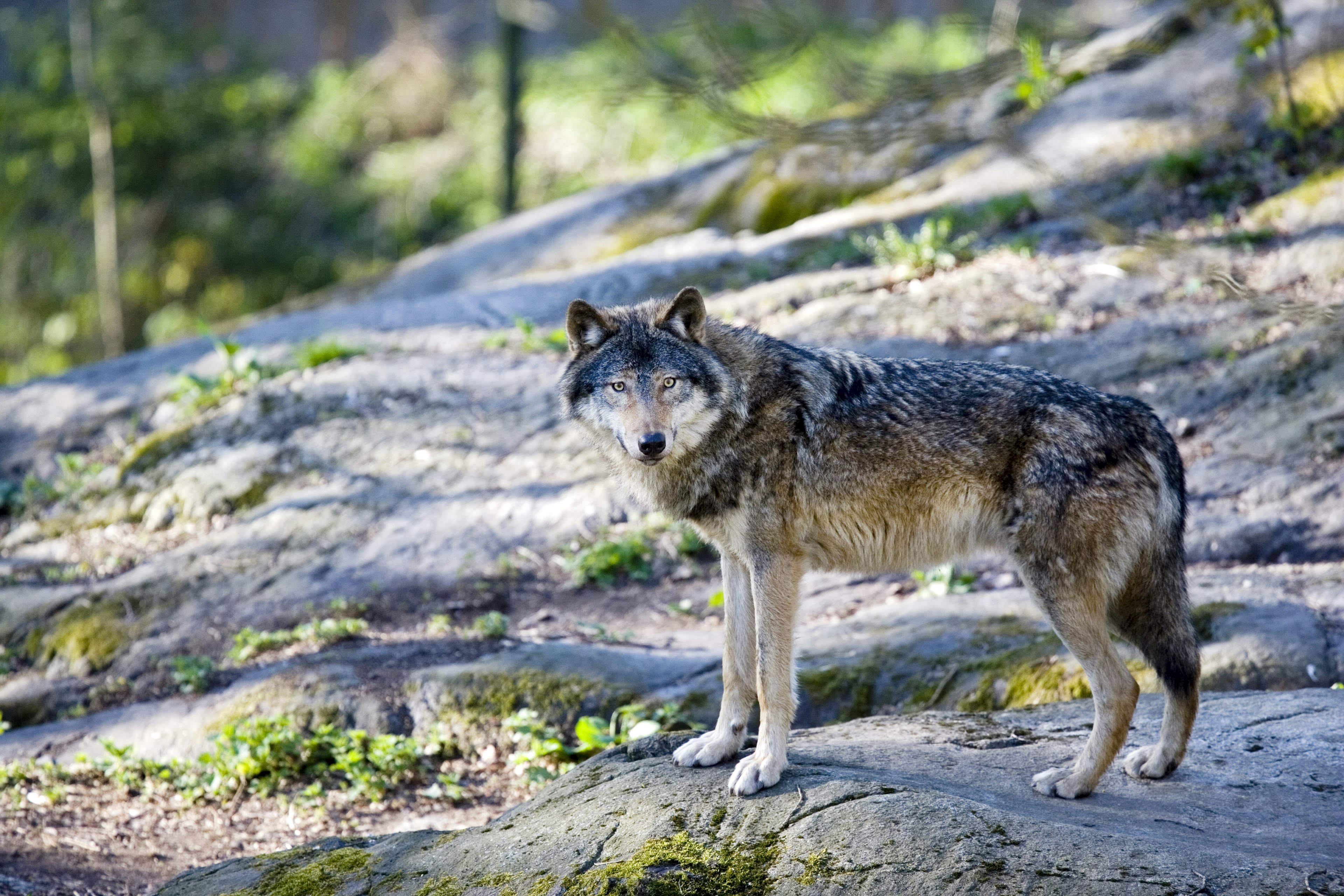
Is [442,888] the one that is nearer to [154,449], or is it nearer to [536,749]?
[536,749]

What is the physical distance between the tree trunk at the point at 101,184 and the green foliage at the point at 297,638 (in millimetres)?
14603

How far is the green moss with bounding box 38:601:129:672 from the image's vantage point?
8195 millimetres

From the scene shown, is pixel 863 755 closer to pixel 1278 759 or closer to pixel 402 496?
pixel 1278 759

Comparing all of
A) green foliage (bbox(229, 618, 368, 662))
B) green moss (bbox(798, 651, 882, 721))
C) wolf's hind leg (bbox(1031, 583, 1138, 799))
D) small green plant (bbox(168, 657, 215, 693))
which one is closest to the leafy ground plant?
small green plant (bbox(168, 657, 215, 693))

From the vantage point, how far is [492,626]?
772cm

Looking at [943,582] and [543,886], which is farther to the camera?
[943,582]

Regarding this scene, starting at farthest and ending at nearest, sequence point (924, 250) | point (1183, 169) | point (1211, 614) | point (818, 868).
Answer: point (1183, 169) < point (924, 250) < point (1211, 614) < point (818, 868)

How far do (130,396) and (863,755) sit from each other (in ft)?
33.9

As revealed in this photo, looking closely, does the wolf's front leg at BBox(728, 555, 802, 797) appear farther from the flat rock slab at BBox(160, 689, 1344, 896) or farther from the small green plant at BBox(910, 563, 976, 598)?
the small green plant at BBox(910, 563, 976, 598)

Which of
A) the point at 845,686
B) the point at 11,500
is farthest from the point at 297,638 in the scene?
the point at 11,500

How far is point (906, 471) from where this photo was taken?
4.73 metres

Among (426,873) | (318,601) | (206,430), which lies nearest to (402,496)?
(318,601)

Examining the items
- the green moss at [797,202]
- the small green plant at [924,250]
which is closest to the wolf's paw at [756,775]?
the small green plant at [924,250]

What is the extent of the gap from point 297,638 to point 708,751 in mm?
4304
